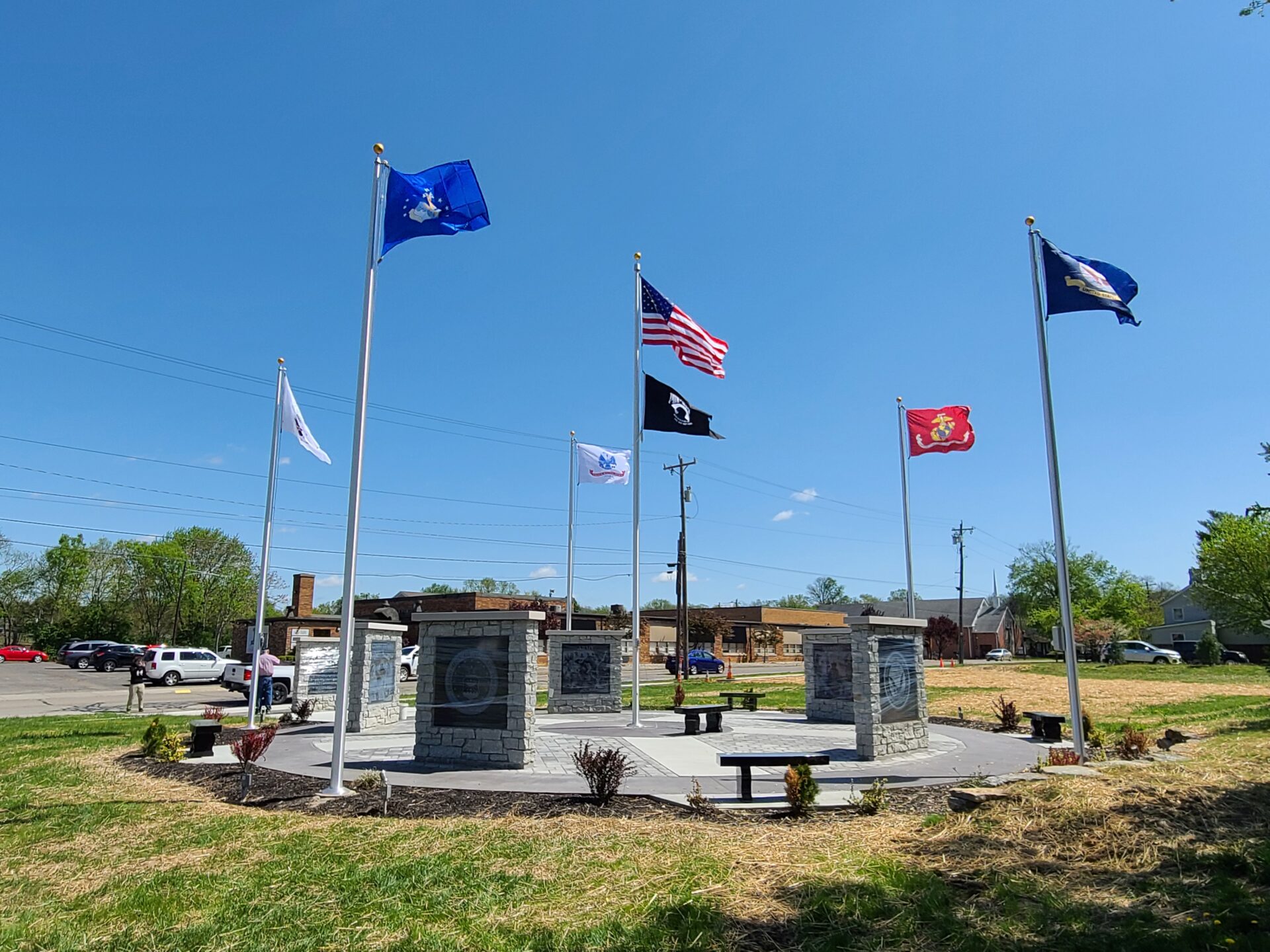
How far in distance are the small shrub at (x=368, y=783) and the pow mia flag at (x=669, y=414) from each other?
9.05m

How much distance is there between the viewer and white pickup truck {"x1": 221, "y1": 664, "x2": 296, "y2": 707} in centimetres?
2473

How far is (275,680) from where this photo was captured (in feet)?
82.9

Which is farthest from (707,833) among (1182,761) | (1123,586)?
(1123,586)

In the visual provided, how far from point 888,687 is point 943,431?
8306 millimetres

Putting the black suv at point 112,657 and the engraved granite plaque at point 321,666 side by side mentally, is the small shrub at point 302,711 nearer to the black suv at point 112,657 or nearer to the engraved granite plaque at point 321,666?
the engraved granite plaque at point 321,666

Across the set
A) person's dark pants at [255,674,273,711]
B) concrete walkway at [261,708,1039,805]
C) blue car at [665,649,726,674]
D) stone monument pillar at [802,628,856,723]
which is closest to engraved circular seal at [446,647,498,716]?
concrete walkway at [261,708,1039,805]

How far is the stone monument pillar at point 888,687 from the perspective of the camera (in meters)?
12.2

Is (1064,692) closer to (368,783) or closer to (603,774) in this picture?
(603,774)

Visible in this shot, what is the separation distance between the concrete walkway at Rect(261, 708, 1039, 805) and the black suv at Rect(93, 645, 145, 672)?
3658 cm

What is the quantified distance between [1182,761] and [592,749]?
8.21 m

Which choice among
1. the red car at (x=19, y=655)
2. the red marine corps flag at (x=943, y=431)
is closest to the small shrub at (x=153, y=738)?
the red marine corps flag at (x=943, y=431)

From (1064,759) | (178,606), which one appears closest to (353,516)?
(1064,759)

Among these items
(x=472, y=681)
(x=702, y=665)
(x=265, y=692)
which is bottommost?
(x=702, y=665)

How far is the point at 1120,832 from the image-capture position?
660 cm
